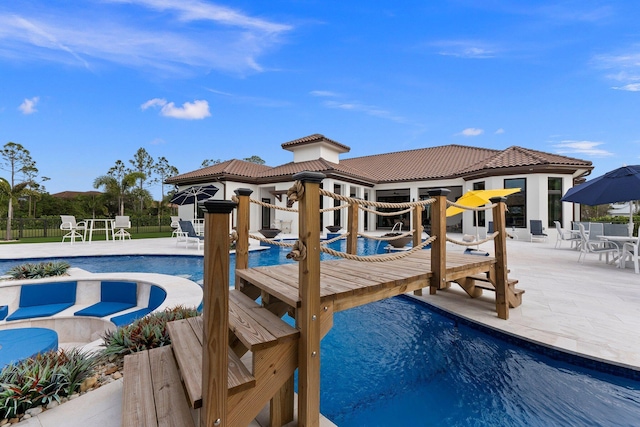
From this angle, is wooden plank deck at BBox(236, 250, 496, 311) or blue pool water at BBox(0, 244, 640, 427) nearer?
wooden plank deck at BBox(236, 250, 496, 311)

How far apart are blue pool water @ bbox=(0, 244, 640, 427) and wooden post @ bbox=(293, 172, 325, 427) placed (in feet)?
2.51

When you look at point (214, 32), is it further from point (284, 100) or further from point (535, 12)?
point (535, 12)

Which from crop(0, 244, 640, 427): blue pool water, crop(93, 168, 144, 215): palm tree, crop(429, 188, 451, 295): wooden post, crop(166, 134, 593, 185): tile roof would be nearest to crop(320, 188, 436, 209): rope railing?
crop(429, 188, 451, 295): wooden post

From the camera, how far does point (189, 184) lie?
19469 mm

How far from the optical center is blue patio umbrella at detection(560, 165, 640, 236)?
619cm

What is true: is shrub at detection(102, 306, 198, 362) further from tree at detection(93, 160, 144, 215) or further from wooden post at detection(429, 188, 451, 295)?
tree at detection(93, 160, 144, 215)

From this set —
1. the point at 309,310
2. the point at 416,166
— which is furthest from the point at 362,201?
the point at 416,166

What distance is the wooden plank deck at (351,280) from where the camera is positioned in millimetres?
2184

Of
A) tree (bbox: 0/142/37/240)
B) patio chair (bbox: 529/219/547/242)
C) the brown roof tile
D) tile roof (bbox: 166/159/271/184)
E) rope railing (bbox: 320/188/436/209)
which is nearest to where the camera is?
rope railing (bbox: 320/188/436/209)

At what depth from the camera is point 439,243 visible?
3.05 meters

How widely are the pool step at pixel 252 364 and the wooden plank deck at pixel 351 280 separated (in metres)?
Result: 0.24

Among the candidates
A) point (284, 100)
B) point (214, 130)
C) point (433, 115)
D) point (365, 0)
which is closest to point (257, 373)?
point (365, 0)

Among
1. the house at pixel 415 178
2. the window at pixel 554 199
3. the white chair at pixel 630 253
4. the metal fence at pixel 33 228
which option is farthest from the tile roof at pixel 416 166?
the white chair at pixel 630 253

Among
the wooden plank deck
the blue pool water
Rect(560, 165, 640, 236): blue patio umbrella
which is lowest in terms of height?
the blue pool water
